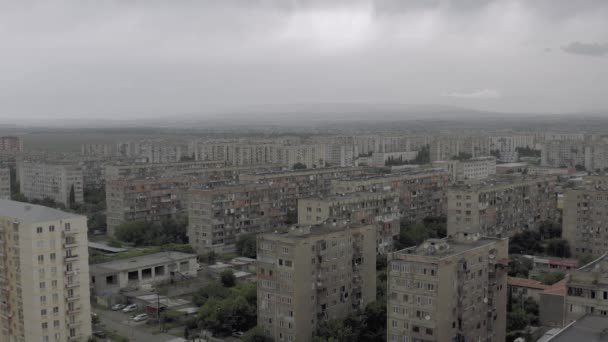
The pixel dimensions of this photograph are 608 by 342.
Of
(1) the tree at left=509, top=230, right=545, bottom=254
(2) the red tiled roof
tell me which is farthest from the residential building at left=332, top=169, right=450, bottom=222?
(2) the red tiled roof

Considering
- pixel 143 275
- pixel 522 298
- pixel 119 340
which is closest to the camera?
pixel 119 340

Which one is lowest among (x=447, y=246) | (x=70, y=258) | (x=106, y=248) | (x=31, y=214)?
(x=106, y=248)

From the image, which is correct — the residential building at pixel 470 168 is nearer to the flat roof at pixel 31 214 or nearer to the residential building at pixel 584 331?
the flat roof at pixel 31 214

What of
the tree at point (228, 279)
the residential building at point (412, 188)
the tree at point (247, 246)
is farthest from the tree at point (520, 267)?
the tree at point (247, 246)

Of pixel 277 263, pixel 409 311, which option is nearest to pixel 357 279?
pixel 277 263

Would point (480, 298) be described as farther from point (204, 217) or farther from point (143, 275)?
point (204, 217)

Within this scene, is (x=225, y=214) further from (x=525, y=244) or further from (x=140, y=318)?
(x=525, y=244)

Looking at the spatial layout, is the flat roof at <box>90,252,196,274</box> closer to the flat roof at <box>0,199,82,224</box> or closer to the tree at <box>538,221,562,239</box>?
the flat roof at <box>0,199,82,224</box>

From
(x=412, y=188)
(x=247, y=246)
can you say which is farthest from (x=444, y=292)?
(x=412, y=188)
